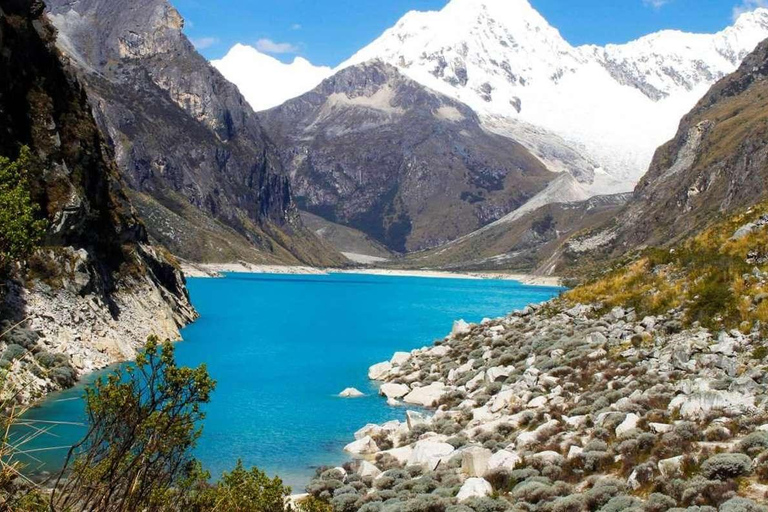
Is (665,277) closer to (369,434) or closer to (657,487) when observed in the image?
(369,434)

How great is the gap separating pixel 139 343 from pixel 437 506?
52.4 m

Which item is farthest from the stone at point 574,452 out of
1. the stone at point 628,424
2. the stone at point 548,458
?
the stone at point 628,424

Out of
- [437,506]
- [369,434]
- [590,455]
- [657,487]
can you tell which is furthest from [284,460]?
[657,487]

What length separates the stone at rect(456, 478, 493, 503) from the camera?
77.4 ft

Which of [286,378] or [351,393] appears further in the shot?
[286,378]

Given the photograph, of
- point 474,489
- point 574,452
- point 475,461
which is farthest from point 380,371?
point 474,489

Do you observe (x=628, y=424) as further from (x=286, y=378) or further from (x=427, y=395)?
(x=286, y=378)

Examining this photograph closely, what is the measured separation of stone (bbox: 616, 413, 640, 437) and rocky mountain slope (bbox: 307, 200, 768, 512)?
0.08 m

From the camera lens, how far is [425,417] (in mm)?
43031

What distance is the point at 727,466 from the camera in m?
19.4

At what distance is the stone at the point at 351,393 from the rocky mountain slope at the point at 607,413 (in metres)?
2.83

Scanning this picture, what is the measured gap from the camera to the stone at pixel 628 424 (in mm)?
25641

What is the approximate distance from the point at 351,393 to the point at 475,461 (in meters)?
29.3

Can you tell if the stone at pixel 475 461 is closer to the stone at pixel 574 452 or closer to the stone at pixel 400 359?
the stone at pixel 574 452
